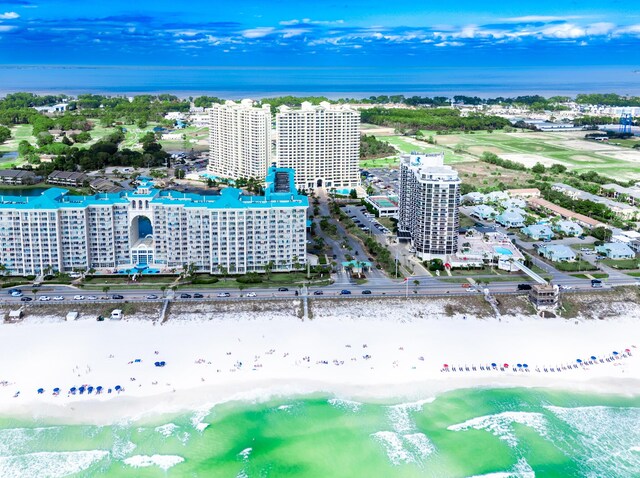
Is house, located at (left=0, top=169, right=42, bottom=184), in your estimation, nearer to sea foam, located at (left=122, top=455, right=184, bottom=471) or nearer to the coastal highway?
the coastal highway

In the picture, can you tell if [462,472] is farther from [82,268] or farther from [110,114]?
[110,114]

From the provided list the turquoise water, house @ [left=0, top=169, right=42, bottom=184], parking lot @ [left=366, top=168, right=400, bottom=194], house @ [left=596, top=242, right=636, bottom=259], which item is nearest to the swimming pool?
house @ [left=596, top=242, right=636, bottom=259]

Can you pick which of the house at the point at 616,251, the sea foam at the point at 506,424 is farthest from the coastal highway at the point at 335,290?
the sea foam at the point at 506,424

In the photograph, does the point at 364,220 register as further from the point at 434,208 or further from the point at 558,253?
the point at 558,253

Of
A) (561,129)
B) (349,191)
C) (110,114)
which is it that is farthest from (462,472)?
(110,114)

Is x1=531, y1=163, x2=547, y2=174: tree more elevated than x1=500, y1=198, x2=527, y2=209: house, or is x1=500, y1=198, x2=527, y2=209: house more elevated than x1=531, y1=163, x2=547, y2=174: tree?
x1=531, y1=163, x2=547, y2=174: tree

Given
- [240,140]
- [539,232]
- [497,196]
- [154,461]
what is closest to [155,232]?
[154,461]
